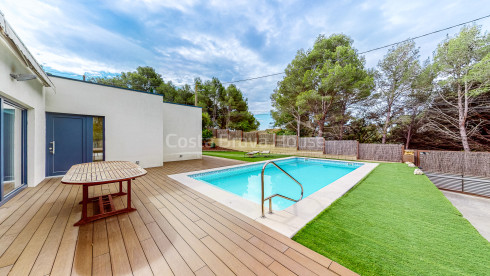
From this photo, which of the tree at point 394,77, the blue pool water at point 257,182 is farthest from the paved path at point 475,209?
the tree at point 394,77

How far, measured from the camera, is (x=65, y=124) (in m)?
4.46

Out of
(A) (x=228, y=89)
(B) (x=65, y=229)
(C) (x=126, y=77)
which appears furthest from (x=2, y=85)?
(C) (x=126, y=77)

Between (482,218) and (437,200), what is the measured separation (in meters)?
2.65

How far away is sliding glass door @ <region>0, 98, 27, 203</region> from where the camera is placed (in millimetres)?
2643

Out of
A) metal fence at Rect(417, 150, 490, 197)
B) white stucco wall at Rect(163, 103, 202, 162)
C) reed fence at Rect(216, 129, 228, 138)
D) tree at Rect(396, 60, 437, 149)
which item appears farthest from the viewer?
reed fence at Rect(216, 129, 228, 138)

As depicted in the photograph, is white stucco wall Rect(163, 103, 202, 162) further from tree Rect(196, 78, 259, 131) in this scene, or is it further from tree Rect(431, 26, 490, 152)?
tree Rect(431, 26, 490, 152)

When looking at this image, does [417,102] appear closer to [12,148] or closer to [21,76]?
[21,76]

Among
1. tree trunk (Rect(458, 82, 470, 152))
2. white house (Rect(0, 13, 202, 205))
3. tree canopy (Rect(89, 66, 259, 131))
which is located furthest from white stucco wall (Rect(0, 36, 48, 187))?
tree trunk (Rect(458, 82, 470, 152))

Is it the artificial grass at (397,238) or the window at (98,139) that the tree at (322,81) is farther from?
the window at (98,139)

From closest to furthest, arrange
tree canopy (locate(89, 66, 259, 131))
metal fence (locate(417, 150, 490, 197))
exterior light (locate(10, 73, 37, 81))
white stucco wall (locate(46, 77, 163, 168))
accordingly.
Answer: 1. exterior light (locate(10, 73, 37, 81))
2. white stucco wall (locate(46, 77, 163, 168))
3. metal fence (locate(417, 150, 490, 197))
4. tree canopy (locate(89, 66, 259, 131))

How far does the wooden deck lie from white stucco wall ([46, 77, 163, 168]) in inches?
109

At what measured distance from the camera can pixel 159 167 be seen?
597cm

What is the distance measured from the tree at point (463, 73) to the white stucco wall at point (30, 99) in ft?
54.2

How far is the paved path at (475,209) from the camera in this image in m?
3.56
